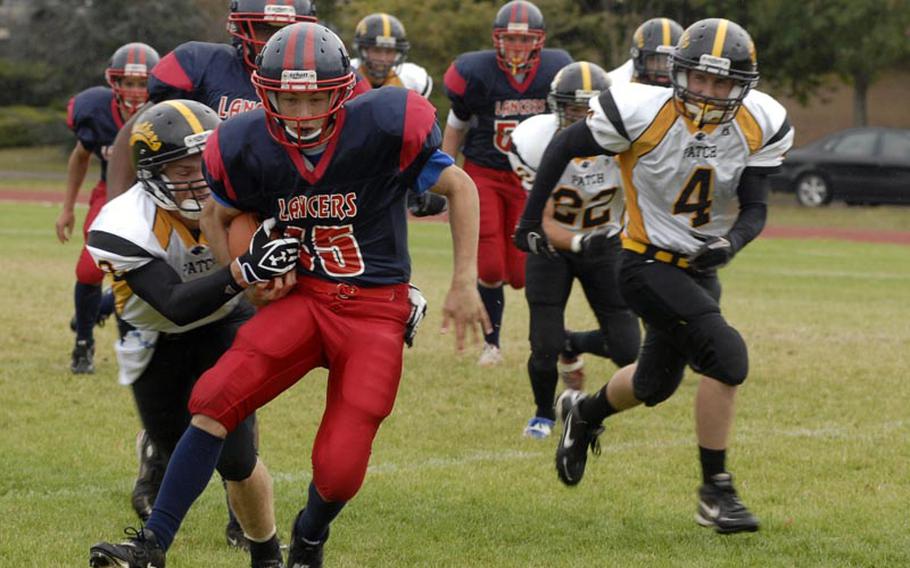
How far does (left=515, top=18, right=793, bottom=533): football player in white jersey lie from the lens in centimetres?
500

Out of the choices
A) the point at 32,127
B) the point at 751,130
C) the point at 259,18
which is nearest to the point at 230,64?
the point at 259,18

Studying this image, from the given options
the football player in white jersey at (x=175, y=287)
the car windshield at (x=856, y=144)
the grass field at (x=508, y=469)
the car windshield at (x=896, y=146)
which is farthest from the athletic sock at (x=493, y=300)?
the car windshield at (x=856, y=144)

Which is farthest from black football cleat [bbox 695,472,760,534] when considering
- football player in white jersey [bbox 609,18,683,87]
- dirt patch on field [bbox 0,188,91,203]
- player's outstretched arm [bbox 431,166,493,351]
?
dirt patch on field [bbox 0,188,91,203]

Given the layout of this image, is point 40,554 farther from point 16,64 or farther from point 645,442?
point 16,64

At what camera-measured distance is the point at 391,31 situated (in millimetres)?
9586

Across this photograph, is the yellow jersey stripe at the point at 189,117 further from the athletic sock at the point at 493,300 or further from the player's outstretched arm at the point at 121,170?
the athletic sock at the point at 493,300

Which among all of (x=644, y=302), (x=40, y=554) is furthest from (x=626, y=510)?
(x=40, y=554)

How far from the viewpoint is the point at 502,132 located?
864 cm

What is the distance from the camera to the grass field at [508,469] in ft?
15.9

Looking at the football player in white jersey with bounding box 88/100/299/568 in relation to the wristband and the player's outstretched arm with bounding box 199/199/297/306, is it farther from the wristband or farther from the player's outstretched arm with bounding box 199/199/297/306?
the wristband

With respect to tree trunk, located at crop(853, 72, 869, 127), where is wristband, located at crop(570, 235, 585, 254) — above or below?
above

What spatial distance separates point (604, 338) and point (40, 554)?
10.7 feet

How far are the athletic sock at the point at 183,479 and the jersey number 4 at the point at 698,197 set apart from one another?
2033mm

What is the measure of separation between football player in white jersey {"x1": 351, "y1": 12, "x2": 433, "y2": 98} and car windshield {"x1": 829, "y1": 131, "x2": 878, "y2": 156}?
1488cm
